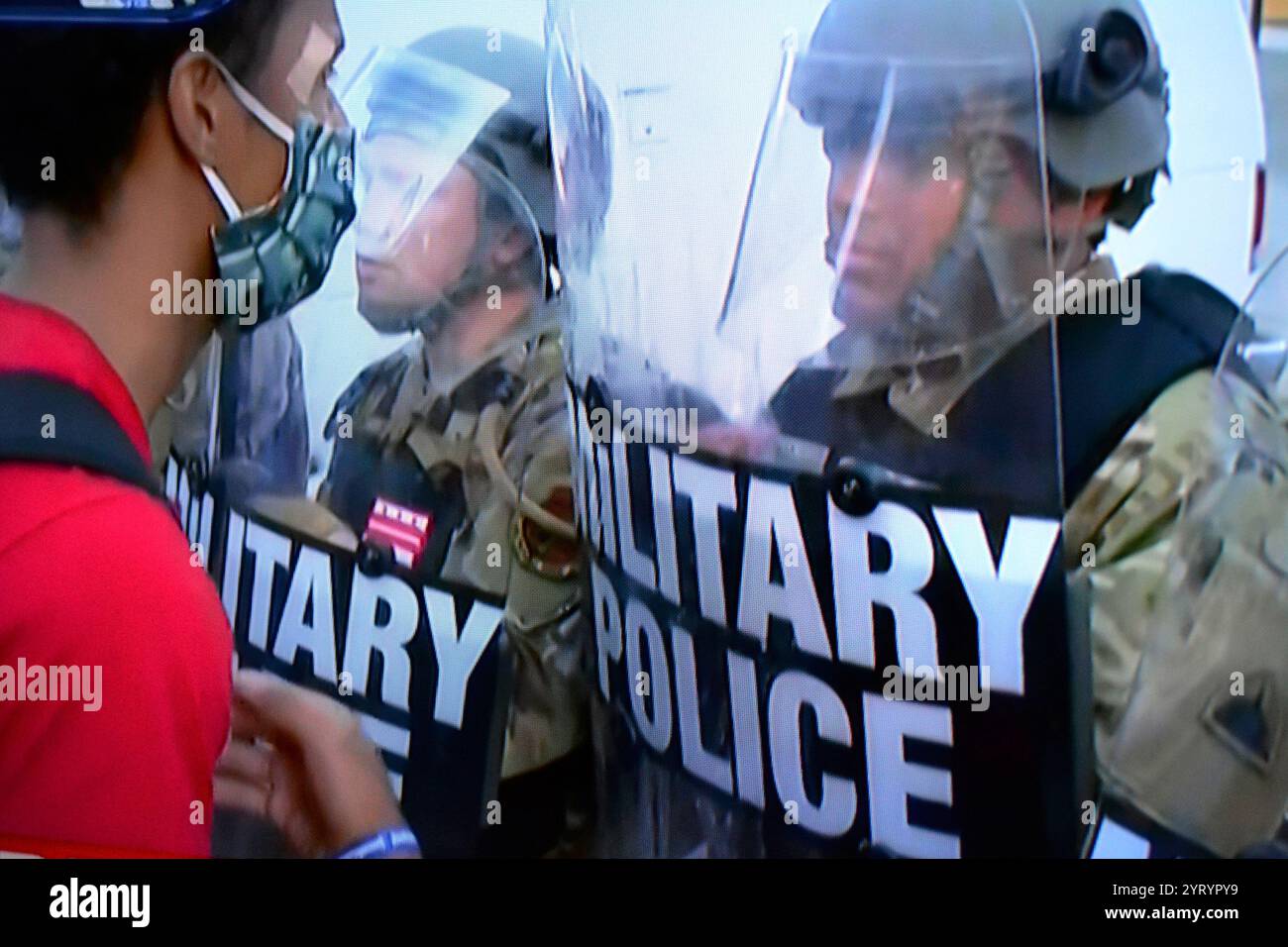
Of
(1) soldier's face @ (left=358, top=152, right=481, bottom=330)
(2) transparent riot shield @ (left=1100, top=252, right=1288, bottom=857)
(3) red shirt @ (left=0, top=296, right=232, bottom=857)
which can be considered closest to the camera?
(2) transparent riot shield @ (left=1100, top=252, right=1288, bottom=857)

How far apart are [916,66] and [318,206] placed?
522 mm

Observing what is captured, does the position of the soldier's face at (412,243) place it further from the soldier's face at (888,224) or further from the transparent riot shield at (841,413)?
the soldier's face at (888,224)

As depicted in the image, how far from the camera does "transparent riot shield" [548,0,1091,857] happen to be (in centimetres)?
84

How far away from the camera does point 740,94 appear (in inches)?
Result: 35.5

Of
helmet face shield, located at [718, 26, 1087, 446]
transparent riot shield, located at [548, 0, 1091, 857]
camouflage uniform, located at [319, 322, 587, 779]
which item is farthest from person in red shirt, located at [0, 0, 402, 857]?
helmet face shield, located at [718, 26, 1087, 446]

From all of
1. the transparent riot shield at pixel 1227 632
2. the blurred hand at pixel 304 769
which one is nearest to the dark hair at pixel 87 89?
Result: the blurred hand at pixel 304 769

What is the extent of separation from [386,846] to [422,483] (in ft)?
1.05

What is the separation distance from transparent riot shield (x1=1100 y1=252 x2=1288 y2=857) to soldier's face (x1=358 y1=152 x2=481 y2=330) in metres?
0.62

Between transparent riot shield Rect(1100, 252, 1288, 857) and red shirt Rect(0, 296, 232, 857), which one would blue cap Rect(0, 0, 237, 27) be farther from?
transparent riot shield Rect(1100, 252, 1288, 857)
